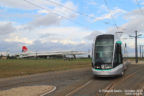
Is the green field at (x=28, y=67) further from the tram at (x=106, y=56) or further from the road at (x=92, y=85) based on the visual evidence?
the tram at (x=106, y=56)

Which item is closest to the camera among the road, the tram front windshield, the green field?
the road

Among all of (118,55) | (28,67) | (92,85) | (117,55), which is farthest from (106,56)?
(28,67)

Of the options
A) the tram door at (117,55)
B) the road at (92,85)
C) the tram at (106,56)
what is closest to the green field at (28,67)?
the road at (92,85)

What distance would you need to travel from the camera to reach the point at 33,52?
17475cm

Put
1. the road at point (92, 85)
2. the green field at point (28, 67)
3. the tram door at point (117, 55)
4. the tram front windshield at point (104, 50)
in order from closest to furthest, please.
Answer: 1. the road at point (92, 85)
2. the tram front windshield at point (104, 50)
3. the tram door at point (117, 55)
4. the green field at point (28, 67)

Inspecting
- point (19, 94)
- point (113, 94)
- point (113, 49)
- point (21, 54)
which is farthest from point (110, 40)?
point (21, 54)

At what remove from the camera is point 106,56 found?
16453 mm

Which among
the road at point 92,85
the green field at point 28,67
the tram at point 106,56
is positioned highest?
the tram at point 106,56

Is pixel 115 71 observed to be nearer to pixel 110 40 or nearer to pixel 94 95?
pixel 110 40

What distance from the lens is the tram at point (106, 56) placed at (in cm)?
1608

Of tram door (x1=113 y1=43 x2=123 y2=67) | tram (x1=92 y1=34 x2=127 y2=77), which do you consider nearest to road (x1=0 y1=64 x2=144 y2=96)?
tram (x1=92 y1=34 x2=127 y2=77)

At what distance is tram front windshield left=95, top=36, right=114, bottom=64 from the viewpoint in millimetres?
16344

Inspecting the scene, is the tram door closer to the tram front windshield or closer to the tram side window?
the tram side window

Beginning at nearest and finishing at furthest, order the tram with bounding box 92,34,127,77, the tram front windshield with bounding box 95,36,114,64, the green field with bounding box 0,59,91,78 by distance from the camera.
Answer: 1. the tram with bounding box 92,34,127,77
2. the tram front windshield with bounding box 95,36,114,64
3. the green field with bounding box 0,59,91,78
